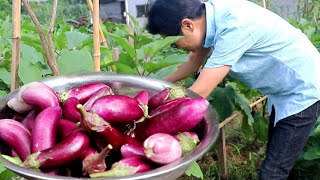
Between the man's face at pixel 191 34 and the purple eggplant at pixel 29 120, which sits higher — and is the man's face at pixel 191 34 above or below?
above

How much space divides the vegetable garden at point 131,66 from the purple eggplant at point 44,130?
64mm

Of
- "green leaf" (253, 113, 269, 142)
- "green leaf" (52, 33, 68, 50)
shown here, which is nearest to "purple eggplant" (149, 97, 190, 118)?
"green leaf" (52, 33, 68, 50)

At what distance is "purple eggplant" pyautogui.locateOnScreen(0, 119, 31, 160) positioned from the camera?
2.63ft

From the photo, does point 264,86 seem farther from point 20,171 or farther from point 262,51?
point 20,171

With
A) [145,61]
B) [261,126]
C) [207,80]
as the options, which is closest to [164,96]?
[207,80]

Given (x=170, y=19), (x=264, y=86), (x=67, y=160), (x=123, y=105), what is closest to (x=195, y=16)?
(x=170, y=19)

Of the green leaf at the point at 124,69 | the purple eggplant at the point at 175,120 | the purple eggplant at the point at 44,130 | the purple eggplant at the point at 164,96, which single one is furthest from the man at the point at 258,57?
the purple eggplant at the point at 44,130

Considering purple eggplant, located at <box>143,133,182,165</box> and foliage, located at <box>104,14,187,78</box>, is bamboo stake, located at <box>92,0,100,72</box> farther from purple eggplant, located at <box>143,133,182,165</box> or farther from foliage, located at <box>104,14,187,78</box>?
purple eggplant, located at <box>143,133,182,165</box>

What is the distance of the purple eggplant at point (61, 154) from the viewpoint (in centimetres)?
73

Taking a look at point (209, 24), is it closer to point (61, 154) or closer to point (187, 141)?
point (187, 141)

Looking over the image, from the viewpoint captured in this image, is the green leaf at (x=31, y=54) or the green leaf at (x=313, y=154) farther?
the green leaf at (x=313, y=154)

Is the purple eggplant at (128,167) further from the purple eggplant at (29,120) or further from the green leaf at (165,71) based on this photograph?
the green leaf at (165,71)

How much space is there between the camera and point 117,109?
0.80 metres

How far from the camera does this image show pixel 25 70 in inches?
50.4
